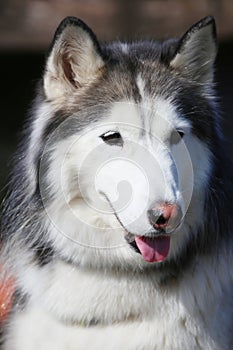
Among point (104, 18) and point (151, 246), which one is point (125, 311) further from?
point (104, 18)

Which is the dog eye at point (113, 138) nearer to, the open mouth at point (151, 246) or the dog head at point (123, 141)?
the dog head at point (123, 141)

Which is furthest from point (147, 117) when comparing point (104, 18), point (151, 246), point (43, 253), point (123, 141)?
point (104, 18)

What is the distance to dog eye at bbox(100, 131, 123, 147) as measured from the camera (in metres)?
3.03

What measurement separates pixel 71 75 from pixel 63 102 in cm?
11

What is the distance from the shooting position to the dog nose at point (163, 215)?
287 centimetres

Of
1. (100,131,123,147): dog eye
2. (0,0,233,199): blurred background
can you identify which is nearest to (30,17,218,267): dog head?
(100,131,123,147): dog eye

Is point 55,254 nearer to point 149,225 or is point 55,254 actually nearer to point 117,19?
point 149,225

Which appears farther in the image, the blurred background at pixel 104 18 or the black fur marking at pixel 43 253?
the blurred background at pixel 104 18

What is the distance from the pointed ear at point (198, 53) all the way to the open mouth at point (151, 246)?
2.11ft

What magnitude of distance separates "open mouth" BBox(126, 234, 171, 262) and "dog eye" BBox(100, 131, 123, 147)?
1.12 feet

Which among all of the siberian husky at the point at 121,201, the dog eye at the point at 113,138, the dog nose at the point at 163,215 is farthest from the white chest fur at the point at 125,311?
the dog eye at the point at 113,138

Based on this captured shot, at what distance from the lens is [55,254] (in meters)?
3.30

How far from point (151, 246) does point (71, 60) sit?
0.75 meters

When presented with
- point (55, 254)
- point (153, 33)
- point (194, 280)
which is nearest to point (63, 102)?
point (55, 254)
